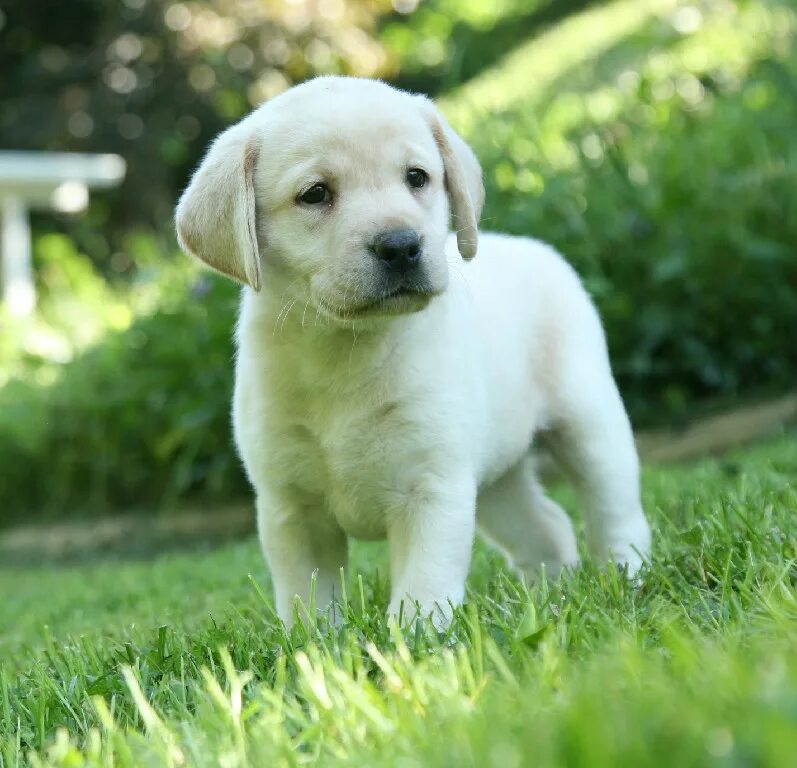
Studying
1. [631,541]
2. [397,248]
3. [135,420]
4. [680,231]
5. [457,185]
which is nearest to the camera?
[397,248]

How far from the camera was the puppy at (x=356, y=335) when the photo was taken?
10.3ft

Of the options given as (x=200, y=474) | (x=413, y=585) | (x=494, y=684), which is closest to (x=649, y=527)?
(x=413, y=585)

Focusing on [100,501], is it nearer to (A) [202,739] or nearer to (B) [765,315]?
(B) [765,315]

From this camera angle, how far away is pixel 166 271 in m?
9.42

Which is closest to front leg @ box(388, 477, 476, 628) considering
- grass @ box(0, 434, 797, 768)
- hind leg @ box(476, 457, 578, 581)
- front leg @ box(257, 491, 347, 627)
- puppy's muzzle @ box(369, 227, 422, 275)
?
grass @ box(0, 434, 797, 768)

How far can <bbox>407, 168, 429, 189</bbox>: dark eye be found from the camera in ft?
10.9

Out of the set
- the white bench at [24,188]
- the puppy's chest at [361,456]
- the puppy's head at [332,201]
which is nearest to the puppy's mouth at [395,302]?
the puppy's head at [332,201]

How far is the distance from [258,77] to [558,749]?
16720mm

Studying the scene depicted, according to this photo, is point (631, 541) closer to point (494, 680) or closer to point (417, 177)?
point (417, 177)

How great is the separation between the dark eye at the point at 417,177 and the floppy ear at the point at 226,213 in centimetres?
42

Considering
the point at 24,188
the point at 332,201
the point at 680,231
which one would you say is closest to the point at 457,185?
the point at 332,201

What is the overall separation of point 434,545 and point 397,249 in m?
0.73

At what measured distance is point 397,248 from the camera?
120 inches

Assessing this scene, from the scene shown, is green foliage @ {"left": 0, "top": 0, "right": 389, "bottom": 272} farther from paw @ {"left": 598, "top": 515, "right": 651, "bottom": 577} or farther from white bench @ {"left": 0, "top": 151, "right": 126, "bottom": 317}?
paw @ {"left": 598, "top": 515, "right": 651, "bottom": 577}
